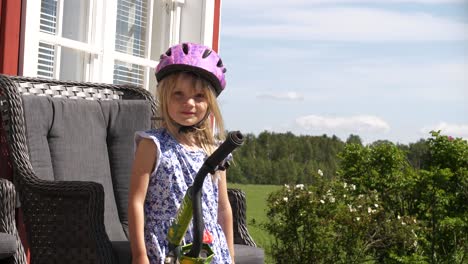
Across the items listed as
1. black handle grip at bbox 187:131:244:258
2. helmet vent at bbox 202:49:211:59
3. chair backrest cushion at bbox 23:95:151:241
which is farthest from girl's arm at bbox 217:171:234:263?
black handle grip at bbox 187:131:244:258

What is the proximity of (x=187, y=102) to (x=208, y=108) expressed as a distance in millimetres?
77

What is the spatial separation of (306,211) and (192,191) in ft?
13.1

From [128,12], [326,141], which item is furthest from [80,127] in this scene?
[326,141]

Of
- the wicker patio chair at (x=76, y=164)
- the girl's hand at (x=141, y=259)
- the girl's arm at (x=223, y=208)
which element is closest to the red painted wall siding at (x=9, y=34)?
the wicker patio chair at (x=76, y=164)

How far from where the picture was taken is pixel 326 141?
31.8ft

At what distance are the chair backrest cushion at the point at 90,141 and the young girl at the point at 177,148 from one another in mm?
798

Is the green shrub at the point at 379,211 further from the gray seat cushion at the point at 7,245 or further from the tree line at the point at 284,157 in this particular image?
the gray seat cushion at the point at 7,245

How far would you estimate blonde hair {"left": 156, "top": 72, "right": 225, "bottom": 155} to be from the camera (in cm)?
284

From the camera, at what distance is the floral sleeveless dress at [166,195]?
2881mm

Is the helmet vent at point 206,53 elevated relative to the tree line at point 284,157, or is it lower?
elevated

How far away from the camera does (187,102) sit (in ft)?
9.31

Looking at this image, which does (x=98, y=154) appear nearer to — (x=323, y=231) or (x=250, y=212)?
(x=323, y=231)

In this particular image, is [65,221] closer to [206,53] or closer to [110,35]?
[206,53]

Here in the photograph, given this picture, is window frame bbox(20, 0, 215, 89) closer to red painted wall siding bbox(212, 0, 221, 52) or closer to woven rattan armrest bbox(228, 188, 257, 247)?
red painted wall siding bbox(212, 0, 221, 52)
